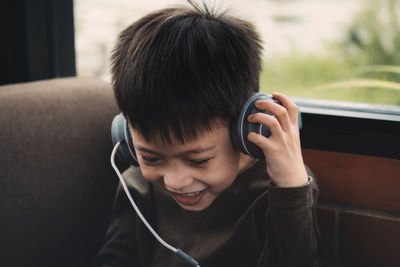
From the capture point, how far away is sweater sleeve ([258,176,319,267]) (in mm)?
791

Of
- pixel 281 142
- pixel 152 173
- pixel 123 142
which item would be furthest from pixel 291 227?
pixel 123 142

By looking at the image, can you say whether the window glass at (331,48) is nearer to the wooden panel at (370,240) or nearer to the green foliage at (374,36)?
the green foliage at (374,36)

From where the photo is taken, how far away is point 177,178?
813mm

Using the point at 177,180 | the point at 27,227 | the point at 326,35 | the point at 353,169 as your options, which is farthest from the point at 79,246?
the point at 326,35

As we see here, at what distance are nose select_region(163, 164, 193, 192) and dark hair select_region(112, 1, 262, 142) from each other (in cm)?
7

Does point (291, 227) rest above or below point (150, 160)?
below

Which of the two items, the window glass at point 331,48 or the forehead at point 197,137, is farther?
the window glass at point 331,48

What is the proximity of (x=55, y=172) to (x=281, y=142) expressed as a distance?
55 centimetres

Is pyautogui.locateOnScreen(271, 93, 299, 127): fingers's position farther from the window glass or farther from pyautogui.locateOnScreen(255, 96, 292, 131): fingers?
the window glass

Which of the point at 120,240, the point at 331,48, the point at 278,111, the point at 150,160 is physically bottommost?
the point at 120,240

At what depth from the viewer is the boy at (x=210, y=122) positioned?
76 cm

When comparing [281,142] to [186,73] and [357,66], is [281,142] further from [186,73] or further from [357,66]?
[357,66]

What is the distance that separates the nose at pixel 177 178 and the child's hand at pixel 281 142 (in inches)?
5.8

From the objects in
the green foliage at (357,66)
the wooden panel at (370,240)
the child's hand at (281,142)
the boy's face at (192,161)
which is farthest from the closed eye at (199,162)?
the wooden panel at (370,240)
